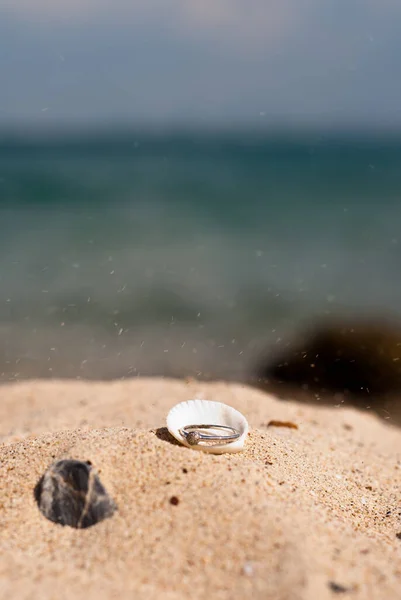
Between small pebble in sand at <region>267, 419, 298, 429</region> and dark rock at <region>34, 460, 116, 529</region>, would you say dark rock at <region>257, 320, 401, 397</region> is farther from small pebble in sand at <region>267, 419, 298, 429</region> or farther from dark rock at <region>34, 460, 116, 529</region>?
dark rock at <region>34, 460, 116, 529</region>

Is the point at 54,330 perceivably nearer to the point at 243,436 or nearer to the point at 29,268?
the point at 29,268

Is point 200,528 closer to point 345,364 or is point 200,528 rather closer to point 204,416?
point 204,416

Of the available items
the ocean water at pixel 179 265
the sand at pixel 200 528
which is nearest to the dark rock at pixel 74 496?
the sand at pixel 200 528

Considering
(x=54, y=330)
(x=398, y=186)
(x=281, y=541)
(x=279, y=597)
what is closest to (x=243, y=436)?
(x=281, y=541)

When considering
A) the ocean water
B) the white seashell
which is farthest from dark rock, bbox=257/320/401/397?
the white seashell

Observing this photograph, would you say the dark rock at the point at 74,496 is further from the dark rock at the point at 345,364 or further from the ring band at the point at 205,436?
the dark rock at the point at 345,364

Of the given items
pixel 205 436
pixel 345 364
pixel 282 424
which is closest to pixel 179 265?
pixel 345 364
